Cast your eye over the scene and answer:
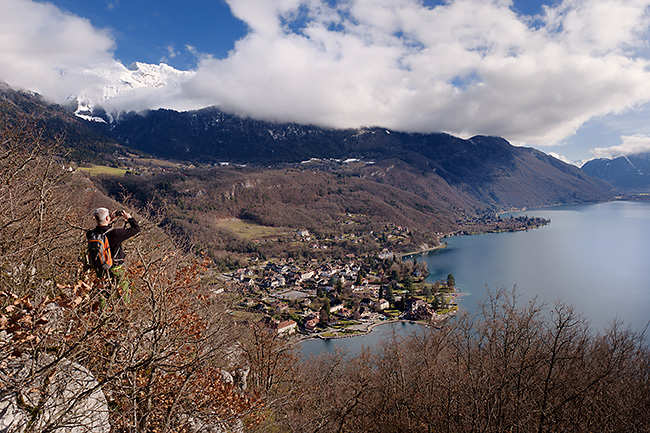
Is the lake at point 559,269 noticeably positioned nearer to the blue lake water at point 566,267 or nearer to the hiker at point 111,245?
the blue lake water at point 566,267

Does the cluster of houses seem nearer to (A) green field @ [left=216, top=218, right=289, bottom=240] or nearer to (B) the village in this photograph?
(B) the village

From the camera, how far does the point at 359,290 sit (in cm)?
4769

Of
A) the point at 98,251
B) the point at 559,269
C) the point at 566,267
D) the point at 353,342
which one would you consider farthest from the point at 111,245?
the point at 566,267

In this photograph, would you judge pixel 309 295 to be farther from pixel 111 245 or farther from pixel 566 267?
pixel 111 245

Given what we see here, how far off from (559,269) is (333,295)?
120 ft

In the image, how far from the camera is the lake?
110ft

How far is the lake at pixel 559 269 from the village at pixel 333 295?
2.29 m

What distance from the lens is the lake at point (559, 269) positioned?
33422 mm

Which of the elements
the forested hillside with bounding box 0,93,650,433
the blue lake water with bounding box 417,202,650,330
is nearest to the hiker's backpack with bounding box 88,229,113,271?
the forested hillside with bounding box 0,93,650,433

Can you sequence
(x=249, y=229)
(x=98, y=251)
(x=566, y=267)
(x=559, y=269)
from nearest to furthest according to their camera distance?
(x=98, y=251) → (x=559, y=269) → (x=566, y=267) → (x=249, y=229)

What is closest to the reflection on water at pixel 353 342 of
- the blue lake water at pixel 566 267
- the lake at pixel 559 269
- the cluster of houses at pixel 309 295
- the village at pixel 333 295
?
the lake at pixel 559 269

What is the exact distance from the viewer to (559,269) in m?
51.7

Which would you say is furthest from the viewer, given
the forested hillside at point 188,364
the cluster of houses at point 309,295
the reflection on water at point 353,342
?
the cluster of houses at point 309,295

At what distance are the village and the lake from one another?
7.52 feet
